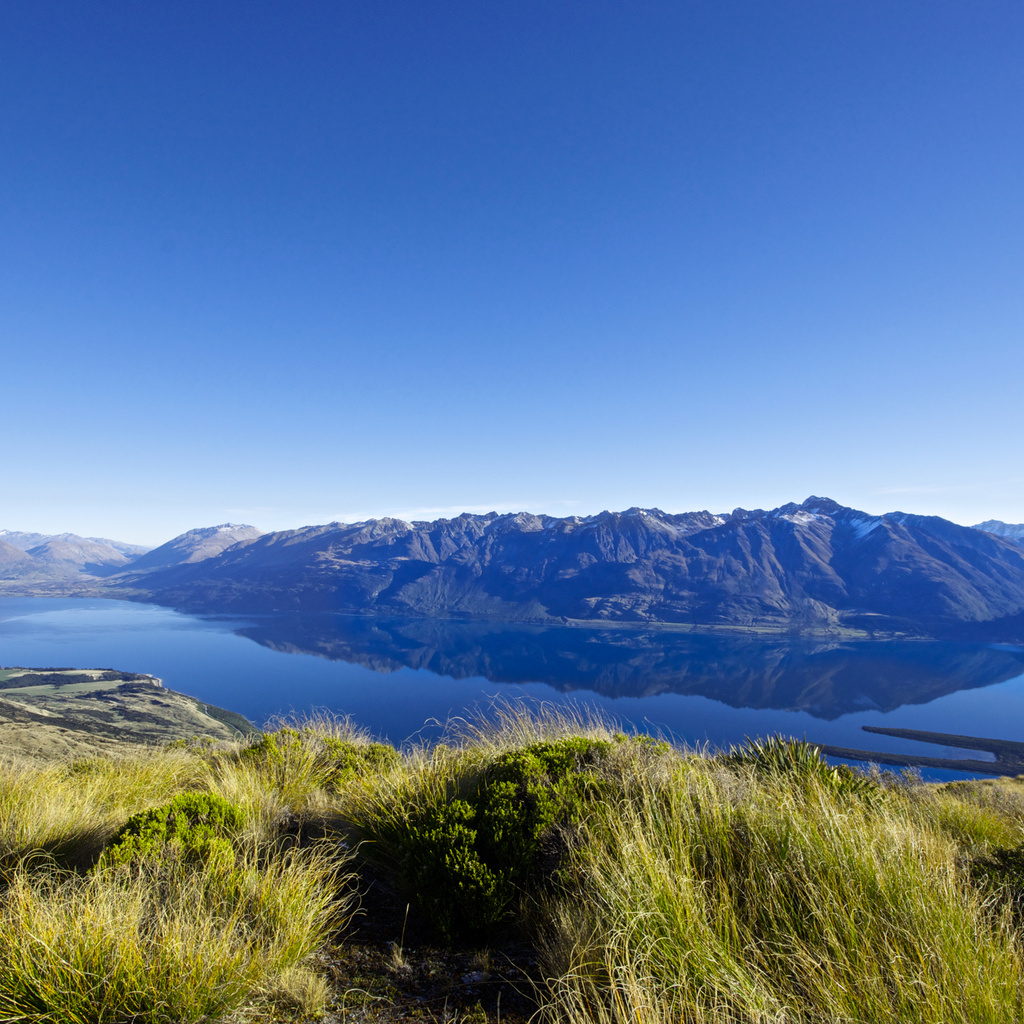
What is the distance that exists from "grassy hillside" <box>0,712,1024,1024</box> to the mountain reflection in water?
116 metres

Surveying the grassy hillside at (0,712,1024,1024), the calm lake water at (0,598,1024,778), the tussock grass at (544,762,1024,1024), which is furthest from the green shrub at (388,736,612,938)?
the calm lake water at (0,598,1024,778)

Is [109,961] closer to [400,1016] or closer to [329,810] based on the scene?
[400,1016]

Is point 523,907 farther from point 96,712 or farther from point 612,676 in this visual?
point 612,676

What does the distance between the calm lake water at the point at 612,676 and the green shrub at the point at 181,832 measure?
69.3m

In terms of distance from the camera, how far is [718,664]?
152000 mm

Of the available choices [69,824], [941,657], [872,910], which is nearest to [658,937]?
[872,910]

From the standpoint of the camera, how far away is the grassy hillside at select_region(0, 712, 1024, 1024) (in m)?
2.56

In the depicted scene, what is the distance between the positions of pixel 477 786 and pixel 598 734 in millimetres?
2614

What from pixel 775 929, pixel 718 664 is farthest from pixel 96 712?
pixel 718 664

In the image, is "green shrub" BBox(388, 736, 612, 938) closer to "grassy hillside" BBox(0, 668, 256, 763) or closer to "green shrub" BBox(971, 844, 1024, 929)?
"green shrub" BBox(971, 844, 1024, 929)

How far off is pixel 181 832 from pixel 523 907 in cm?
266

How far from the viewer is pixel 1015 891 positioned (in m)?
3.62

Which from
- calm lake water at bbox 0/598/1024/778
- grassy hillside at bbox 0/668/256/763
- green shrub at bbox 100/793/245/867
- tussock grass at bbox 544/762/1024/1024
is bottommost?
calm lake water at bbox 0/598/1024/778

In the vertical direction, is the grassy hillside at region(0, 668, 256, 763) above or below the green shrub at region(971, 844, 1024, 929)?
below
